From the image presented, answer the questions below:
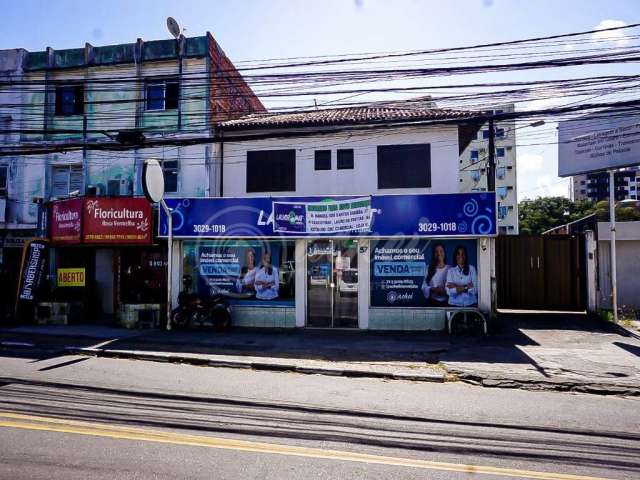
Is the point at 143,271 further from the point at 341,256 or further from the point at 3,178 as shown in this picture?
the point at 3,178

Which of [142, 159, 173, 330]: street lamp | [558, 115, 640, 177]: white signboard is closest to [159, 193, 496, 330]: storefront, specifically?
[142, 159, 173, 330]: street lamp

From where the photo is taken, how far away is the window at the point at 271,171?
615 inches

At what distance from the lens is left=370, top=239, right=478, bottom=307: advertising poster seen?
40.4 feet

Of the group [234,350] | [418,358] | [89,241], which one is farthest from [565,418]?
[89,241]

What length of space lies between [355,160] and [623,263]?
32.9 ft

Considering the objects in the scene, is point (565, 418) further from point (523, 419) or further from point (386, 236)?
point (386, 236)

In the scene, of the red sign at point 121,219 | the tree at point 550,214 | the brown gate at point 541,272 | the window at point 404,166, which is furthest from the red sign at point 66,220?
the tree at point 550,214

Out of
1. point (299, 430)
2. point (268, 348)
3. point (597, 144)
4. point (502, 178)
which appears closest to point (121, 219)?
point (268, 348)

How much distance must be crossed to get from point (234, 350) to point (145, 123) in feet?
34.0

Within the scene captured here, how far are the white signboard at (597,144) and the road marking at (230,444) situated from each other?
39.0 ft

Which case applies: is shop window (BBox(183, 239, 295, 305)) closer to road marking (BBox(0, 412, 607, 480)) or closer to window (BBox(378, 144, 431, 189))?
window (BBox(378, 144, 431, 189))

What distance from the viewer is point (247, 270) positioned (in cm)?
1323

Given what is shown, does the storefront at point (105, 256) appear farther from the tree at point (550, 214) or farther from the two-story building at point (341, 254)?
the tree at point (550, 214)

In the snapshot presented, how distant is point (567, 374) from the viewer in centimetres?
787
